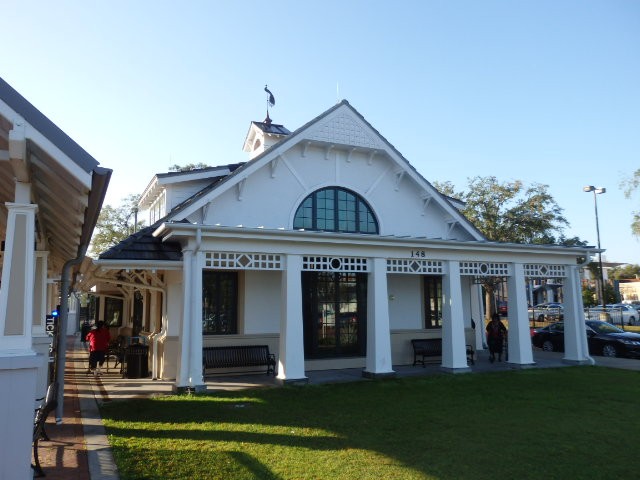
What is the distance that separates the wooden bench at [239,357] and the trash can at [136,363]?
1.93 metres

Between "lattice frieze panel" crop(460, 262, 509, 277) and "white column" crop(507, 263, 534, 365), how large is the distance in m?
0.40

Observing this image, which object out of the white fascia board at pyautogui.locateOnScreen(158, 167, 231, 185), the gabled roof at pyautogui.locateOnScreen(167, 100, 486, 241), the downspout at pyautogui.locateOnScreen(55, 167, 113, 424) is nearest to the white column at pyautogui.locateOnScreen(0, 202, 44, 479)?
the downspout at pyautogui.locateOnScreen(55, 167, 113, 424)

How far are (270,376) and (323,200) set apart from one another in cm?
519

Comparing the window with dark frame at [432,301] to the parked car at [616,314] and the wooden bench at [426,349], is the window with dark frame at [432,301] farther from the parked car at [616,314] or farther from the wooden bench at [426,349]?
the parked car at [616,314]

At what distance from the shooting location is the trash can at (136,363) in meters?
13.8

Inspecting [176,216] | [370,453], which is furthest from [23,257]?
[176,216]

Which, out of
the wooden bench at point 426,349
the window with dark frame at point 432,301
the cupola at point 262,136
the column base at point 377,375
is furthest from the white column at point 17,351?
the window with dark frame at point 432,301

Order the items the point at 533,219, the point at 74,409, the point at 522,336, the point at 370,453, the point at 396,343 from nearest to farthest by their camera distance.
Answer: the point at 370,453, the point at 74,409, the point at 522,336, the point at 396,343, the point at 533,219

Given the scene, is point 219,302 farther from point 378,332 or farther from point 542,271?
point 542,271

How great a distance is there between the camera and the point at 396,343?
1593cm

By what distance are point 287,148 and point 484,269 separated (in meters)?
6.60

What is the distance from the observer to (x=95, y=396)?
1101 centimetres

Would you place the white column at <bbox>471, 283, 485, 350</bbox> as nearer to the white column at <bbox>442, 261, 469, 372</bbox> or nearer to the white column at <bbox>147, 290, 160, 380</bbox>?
the white column at <bbox>442, 261, 469, 372</bbox>

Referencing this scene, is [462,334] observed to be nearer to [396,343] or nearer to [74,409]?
[396,343]
